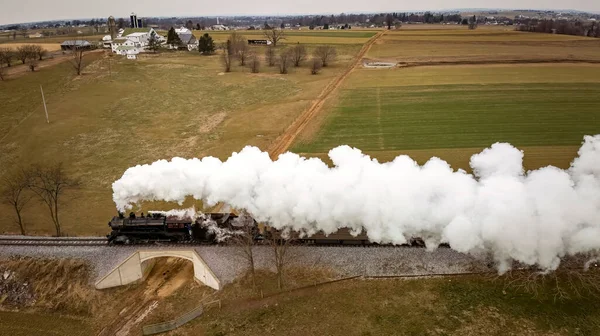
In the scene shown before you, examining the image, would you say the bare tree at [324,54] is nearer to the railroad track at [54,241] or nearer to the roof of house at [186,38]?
the roof of house at [186,38]

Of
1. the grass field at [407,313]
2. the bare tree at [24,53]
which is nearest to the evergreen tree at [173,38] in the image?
the bare tree at [24,53]

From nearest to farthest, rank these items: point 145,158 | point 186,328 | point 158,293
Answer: point 186,328 → point 158,293 → point 145,158

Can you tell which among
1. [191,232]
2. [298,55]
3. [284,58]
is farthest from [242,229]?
[298,55]

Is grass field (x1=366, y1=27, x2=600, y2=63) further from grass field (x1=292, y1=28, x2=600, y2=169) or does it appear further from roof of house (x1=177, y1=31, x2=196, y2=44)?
roof of house (x1=177, y1=31, x2=196, y2=44)

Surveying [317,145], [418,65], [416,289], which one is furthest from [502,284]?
[418,65]

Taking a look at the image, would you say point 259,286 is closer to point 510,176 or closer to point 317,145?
point 510,176

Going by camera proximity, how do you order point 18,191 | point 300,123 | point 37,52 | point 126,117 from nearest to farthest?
1. point 18,191
2. point 300,123
3. point 126,117
4. point 37,52

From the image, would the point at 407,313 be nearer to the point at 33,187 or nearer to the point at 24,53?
the point at 33,187
